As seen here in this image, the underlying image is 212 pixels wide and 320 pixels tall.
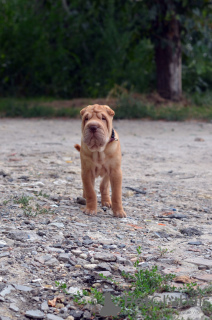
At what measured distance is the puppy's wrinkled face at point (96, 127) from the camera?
3797 mm

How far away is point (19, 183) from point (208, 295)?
9.13 feet

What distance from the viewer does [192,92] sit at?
45.4 ft

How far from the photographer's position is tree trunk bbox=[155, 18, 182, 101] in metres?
11.8

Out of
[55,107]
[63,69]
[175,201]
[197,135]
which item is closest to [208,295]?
[175,201]

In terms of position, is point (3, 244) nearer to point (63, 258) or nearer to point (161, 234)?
point (63, 258)

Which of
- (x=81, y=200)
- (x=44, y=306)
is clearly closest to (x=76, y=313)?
(x=44, y=306)

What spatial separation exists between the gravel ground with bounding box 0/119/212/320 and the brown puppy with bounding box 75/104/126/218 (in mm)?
157

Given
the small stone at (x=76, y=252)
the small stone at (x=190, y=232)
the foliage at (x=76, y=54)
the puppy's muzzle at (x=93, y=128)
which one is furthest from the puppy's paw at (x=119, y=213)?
the foliage at (x=76, y=54)

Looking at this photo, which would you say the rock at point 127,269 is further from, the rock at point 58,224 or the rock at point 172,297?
the rock at point 58,224

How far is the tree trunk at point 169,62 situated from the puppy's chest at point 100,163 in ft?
26.7

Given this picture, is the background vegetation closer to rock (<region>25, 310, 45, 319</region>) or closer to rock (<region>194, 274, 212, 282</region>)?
rock (<region>194, 274, 212, 282</region>)

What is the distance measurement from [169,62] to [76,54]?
11.9ft

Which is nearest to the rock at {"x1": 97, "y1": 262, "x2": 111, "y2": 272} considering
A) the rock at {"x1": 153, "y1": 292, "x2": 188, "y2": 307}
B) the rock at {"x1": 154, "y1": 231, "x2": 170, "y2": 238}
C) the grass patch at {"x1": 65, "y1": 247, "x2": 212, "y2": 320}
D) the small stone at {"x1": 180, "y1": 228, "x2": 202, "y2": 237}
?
the grass patch at {"x1": 65, "y1": 247, "x2": 212, "y2": 320}

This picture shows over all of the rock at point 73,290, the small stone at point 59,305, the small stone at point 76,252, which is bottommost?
the small stone at point 59,305
